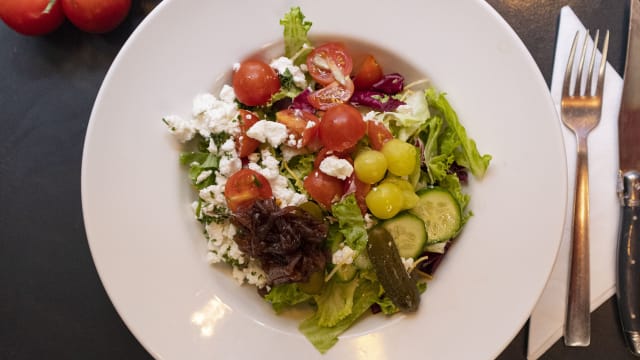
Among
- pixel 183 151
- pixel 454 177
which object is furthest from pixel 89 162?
pixel 454 177

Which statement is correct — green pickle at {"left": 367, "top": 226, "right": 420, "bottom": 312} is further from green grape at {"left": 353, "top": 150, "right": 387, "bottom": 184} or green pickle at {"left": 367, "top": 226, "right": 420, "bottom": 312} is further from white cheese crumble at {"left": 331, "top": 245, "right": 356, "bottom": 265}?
green grape at {"left": 353, "top": 150, "right": 387, "bottom": 184}

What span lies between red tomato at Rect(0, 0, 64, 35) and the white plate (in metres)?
0.68

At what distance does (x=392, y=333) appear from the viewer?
2.03 m

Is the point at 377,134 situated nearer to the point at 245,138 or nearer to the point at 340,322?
the point at 245,138

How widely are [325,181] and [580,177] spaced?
1.16 meters

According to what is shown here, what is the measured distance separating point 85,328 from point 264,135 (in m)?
1.40

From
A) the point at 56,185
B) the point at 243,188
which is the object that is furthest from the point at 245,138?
the point at 56,185

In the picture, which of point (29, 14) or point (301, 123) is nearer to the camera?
point (301, 123)

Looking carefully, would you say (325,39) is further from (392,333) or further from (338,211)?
(392,333)

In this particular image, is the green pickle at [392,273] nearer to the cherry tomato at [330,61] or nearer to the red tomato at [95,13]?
the cherry tomato at [330,61]

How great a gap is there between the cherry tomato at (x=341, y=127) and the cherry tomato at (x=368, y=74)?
0.88ft

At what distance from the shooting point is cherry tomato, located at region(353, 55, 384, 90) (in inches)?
87.9

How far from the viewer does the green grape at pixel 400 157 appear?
6.66 feet

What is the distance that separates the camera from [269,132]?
2.08 metres
